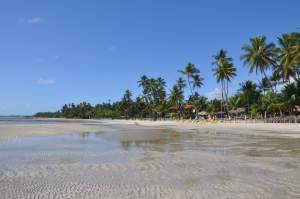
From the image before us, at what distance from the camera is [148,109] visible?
10531 centimetres

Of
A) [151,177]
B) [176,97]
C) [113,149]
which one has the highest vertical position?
[176,97]

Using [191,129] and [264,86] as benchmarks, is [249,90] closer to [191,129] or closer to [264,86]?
[264,86]

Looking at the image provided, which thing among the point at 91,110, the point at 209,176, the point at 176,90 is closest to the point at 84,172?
the point at 209,176

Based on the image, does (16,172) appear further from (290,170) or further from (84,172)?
(290,170)

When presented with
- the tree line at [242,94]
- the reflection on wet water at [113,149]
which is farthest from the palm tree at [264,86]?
the reflection on wet water at [113,149]

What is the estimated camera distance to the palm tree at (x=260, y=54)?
2180 inches

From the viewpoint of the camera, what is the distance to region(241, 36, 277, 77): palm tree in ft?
182

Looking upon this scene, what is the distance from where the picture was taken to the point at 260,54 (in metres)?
55.5

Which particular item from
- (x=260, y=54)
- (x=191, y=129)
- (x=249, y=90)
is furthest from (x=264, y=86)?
(x=191, y=129)

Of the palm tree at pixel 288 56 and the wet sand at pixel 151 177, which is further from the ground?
the palm tree at pixel 288 56

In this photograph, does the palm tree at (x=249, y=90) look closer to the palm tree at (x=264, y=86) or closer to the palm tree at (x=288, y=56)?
the palm tree at (x=264, y=86)

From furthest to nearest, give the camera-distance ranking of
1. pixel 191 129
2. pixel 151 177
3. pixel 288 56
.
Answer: pixel 288 56
pixel 191 129
pixel 151 177

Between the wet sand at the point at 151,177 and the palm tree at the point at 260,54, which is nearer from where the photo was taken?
the wet sand at the point at 151,177

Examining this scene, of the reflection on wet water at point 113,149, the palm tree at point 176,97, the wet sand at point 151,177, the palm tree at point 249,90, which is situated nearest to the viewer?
the wet sand at point 151,177
